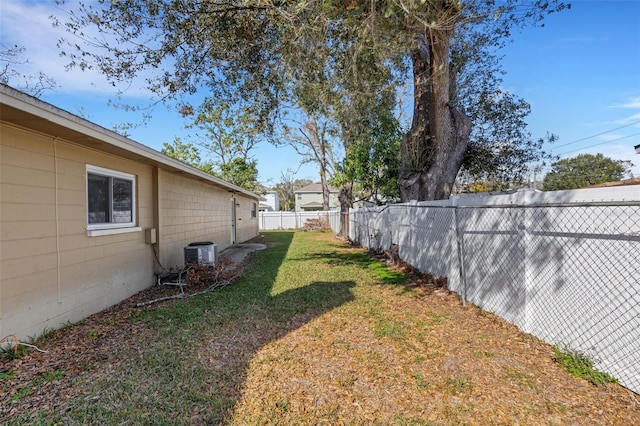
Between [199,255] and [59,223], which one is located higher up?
[59,223]

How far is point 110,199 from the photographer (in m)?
5.66

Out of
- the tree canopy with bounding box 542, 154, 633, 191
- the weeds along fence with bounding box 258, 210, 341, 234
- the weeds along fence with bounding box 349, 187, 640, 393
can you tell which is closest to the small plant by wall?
the weeds along fence with bounding box 349, 187, 640, 393

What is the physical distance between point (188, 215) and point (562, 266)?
8.32m

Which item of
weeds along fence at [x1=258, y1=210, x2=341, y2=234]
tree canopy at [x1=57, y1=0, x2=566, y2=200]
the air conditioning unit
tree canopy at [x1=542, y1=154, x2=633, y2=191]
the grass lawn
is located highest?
tree canopy at [x1=542, y1=154, x2=633, y2=191]

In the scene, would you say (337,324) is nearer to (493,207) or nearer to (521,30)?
(493,207)

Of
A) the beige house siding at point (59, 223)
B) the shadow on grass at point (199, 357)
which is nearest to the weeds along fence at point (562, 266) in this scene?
the shadow on grass at point (199, 357)

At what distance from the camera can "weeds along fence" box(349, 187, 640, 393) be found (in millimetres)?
2840

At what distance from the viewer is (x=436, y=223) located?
22.4 feet

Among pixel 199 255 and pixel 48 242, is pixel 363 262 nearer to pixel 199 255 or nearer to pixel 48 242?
pixel 199 255

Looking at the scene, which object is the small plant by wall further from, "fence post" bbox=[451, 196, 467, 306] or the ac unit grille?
the ac unit grille

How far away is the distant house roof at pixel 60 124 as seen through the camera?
3.33 m

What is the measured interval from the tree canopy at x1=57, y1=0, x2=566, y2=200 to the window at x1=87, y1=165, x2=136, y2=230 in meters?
1.93

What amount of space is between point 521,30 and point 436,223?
17.9 feet

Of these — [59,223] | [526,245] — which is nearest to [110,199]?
[59,223]
